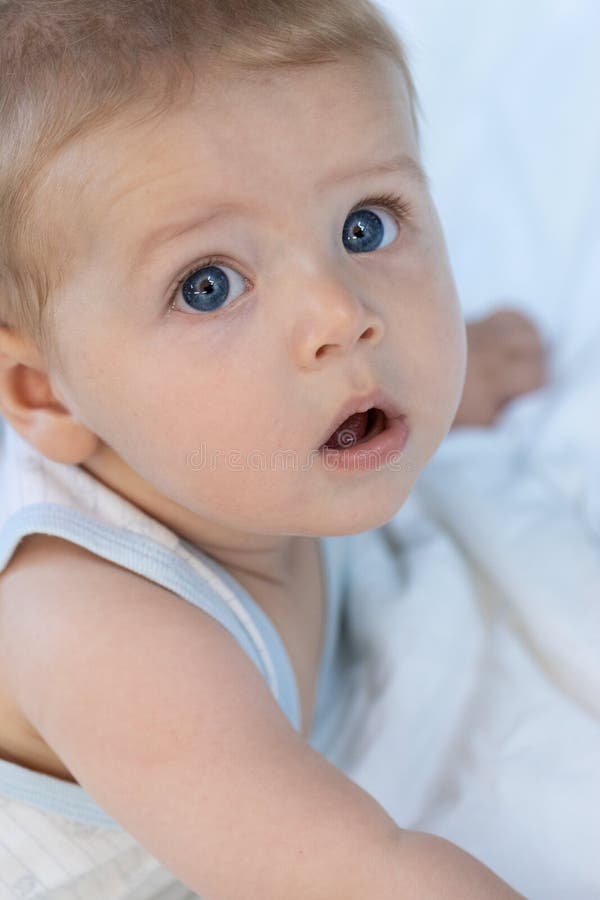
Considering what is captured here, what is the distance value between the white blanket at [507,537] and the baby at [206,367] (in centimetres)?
19

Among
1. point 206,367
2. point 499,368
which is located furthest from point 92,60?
point 499,368

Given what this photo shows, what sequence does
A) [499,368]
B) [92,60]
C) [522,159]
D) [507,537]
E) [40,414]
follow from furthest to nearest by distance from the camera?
1. [522,159]
2. [499,368]
3. [507,537]
4. [40,414]
5. [92,60]

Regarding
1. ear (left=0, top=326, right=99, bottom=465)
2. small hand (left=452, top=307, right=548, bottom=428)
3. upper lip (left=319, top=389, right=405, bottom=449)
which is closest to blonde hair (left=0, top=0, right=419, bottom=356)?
ear (left=0, top=326, right=99, bottom=465)

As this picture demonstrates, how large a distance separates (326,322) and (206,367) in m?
0.09

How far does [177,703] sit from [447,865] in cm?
21

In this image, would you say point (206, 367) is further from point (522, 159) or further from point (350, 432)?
point (522, 159)

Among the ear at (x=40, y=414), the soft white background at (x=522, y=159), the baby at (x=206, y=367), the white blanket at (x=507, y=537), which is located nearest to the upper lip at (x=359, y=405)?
the baby at (x=206, y=367)

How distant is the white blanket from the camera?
978 mm

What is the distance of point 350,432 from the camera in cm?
85

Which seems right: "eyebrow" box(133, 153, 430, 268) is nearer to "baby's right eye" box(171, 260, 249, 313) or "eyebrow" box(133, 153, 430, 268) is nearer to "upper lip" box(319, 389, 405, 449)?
"baby's right eye" box(171, 260, 249, 313)

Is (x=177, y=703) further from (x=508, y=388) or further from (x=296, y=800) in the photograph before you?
(x=508, y=388)

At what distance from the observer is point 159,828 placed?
2.59ft

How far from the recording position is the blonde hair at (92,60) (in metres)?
0.76

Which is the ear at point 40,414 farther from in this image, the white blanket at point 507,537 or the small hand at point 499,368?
the small hand at point 499,368
